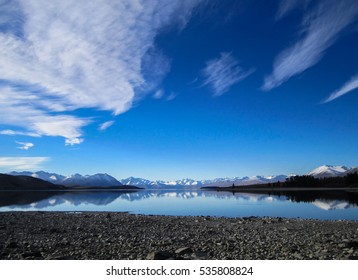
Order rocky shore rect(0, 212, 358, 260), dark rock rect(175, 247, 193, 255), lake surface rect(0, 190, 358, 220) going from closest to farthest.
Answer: rocky shore rect(0, 212, 358, 260) < dark rock rect(175, 247, 193, 255) < lake surface rect(0, 190, 358, 220)

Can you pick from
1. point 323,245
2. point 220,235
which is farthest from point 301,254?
point 220,235

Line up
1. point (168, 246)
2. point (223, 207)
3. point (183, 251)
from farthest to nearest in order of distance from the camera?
1. point (223, 207)
2. point (168, 246)
3. point (183, 251)

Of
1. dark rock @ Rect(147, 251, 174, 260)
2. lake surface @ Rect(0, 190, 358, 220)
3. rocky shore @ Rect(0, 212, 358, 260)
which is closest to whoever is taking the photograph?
dark rock @ Rect(147, 251, 174, 260)

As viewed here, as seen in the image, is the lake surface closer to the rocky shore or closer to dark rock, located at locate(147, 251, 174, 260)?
the rocky shore

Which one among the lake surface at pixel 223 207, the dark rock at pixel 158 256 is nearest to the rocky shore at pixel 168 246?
the dark rock at pixel 158 256

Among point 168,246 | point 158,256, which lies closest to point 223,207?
point 168,246

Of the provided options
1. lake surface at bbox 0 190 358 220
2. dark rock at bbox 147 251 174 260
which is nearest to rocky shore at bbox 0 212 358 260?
dark rock at bbox 147 251 174 260

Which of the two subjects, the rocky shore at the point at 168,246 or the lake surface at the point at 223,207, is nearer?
the rocky shore at the point at 168,246

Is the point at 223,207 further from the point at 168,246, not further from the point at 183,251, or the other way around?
the point at 183,251

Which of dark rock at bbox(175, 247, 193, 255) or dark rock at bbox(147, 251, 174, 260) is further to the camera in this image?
dark rock at bbox(175, 247, 193, 255)

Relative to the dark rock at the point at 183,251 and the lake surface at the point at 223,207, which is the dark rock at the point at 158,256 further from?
the lake surface at the point at 223,207

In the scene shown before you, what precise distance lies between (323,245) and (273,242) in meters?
3.09

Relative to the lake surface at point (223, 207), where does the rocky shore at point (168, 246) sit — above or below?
below
